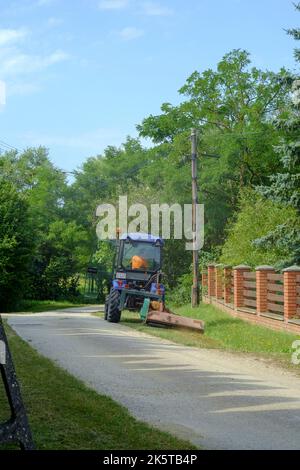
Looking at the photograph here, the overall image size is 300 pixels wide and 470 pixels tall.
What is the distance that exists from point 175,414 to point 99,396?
1.21 metres

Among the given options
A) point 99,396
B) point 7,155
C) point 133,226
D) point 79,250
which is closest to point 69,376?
point 99,396

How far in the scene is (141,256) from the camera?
24.4 m

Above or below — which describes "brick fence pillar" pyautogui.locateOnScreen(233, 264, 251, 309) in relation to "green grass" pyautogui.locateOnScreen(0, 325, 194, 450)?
above

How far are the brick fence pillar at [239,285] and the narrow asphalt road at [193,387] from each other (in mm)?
6971

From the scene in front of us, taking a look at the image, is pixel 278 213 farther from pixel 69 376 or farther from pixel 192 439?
pixel 192 439

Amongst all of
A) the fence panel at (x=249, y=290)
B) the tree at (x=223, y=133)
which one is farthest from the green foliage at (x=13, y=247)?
the fence panel at (x=249, y=290)

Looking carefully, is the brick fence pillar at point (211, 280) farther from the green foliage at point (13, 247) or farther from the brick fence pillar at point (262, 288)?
the green foliage at point (13, 247)

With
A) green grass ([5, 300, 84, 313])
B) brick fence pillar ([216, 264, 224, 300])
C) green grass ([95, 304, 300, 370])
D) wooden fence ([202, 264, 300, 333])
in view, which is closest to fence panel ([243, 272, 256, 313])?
wooden fence ([202, 264, 300, 333])

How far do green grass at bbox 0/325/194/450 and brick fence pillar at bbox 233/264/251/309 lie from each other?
45.1ft

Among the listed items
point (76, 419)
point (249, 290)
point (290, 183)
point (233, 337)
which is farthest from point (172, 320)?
point (76, 419)

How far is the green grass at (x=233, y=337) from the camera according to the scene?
15.7 meters

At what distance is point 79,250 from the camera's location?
62031mm

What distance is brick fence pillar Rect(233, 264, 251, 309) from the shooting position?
2370 cm

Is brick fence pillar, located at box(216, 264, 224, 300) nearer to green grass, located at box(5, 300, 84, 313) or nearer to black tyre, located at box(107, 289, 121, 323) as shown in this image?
black tyre, located at box(107, 289, 121, 323)
